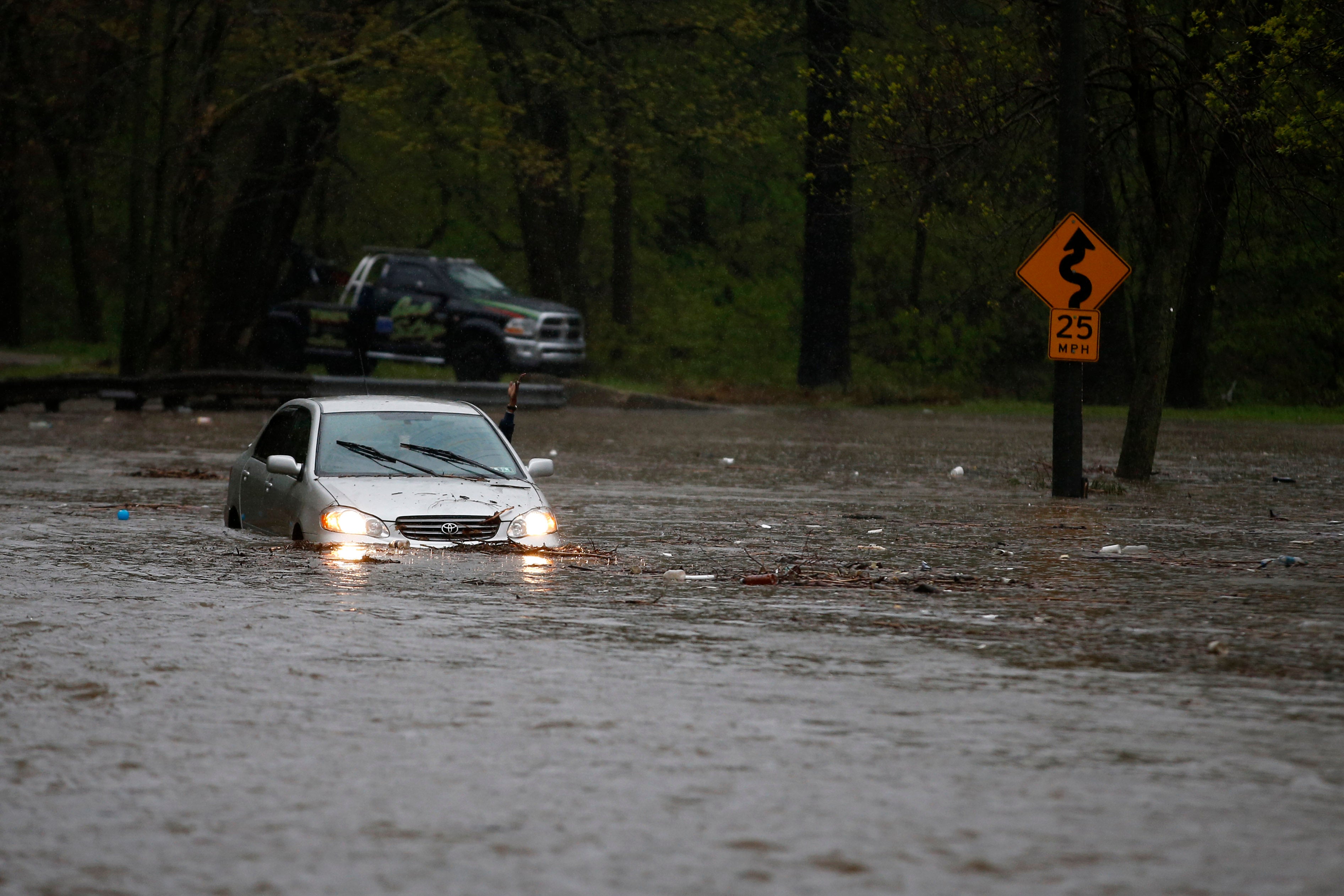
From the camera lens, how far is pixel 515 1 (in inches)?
1480

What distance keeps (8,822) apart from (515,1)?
33324 mm

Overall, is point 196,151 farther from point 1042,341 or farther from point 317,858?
point 317,858

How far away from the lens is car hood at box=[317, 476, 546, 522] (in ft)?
41.2

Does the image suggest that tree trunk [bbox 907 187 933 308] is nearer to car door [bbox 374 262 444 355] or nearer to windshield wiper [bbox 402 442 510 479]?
car door [bbox 374 262 444 355]

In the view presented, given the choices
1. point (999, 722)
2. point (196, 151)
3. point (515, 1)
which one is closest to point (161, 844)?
point (999, 722)

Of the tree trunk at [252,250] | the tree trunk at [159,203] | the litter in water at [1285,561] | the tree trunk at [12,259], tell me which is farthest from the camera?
the tree trunk at [12,259]

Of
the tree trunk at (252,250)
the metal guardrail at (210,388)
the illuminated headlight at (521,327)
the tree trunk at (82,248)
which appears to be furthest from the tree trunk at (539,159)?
the tree trunk at (82,248)

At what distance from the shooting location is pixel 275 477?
1355 centimetres

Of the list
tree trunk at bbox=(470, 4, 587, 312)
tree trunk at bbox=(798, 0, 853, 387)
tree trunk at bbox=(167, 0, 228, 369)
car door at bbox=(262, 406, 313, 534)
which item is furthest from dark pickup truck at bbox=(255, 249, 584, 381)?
car door at bbox=(262, 406, 313, 534)

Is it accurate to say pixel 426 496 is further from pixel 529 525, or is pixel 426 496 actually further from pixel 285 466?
pixel 285 466

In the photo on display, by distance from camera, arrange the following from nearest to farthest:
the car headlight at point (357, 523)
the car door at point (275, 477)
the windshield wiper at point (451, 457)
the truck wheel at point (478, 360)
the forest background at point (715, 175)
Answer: the car headlight at point (357, 523) < the car door at point (275, 477) < the windshield wiper at point (451, 457) < the forest background at point (715, 175) < the truck wheel at point (478, 360)

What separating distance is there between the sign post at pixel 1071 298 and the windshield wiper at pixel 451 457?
275 inches

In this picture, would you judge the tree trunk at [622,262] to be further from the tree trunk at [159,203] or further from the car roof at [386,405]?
the car roof at [386,405]

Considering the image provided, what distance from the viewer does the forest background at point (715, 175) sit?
851 inches
